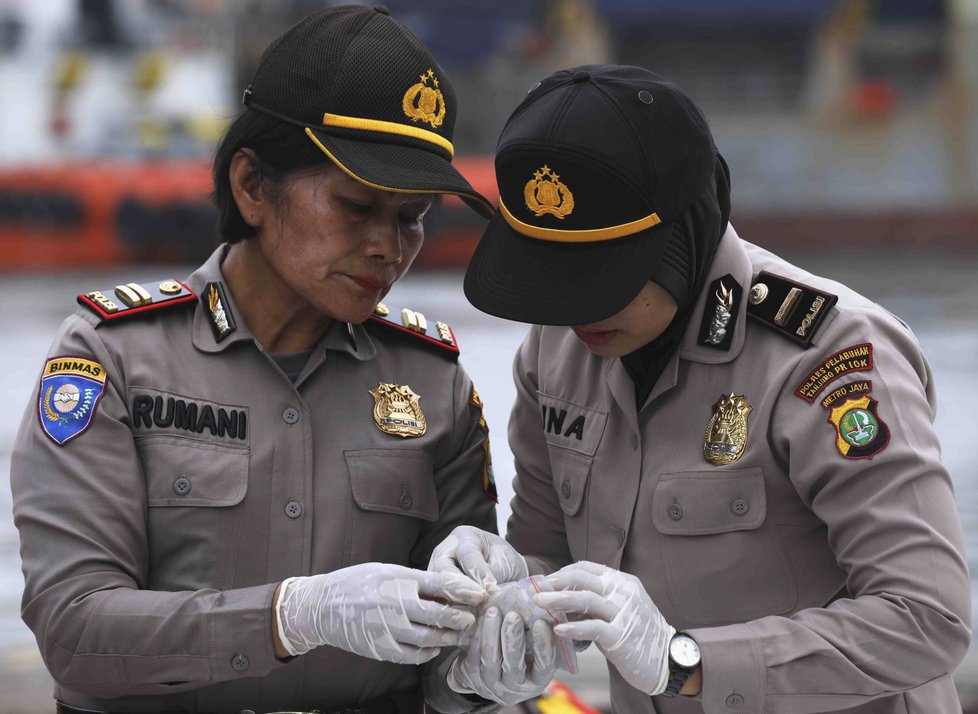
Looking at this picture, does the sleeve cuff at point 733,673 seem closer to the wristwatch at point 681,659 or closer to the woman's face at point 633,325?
the wristwatch at point 681,659

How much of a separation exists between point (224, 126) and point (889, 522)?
124cm

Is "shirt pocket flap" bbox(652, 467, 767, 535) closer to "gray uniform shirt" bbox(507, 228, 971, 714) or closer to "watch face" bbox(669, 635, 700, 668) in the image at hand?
"gray uniform shirt" bbox(507, 228, 971, 714)

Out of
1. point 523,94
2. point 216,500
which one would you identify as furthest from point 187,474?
point 523,94

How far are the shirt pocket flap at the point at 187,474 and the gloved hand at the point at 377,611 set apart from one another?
201mm

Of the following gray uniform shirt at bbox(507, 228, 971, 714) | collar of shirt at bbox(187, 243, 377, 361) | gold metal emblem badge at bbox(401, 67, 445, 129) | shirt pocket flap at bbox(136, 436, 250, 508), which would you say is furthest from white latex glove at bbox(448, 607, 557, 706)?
gold metal emblem badge at bbox(401, 67, 445, 129)

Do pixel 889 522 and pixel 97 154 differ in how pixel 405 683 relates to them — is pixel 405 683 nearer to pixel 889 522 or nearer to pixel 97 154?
pixel 889 522

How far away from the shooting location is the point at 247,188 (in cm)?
206

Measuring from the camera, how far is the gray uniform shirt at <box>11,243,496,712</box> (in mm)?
1833

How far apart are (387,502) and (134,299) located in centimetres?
52

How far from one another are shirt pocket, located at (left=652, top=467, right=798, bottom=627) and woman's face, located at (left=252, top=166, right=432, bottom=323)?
1.82 ft

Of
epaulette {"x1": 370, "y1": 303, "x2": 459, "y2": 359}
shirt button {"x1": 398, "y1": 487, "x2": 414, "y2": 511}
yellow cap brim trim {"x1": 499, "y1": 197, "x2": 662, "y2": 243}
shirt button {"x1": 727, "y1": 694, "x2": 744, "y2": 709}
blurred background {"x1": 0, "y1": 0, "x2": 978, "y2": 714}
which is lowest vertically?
blurred background {"x1": 0, "y1": 0, "x2": 978, "y2": 714}

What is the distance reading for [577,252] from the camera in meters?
1.85

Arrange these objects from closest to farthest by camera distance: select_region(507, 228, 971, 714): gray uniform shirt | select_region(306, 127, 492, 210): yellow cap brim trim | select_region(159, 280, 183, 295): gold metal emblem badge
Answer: select_region(507, 228, 971, 714): gray uniform shirt, select_region(306, 127, 492, 210): yellow cap brim trim, select_region(159, 280, 183, 295): gold metal emblem badge

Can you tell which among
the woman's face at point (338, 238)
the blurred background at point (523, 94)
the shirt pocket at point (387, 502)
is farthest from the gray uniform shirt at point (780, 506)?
the blurred background at point (523, 94)
